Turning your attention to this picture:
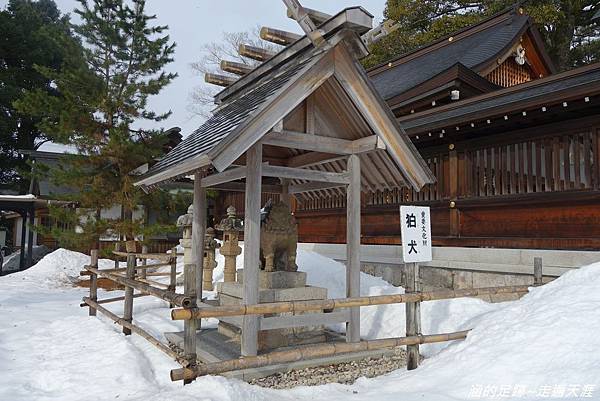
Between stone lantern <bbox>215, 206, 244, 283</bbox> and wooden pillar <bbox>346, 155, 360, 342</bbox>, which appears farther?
stone lantern <bbox>215, 206, 244, 283</bbox>

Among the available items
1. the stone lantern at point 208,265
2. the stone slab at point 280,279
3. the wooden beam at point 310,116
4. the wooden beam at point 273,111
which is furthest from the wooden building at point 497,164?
the stone lantern at point 208,265

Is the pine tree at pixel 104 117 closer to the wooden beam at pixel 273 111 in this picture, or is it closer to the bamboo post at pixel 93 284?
the bamboo post at pixel 93 284

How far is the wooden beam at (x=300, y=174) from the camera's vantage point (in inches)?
210

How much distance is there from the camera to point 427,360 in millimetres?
5277

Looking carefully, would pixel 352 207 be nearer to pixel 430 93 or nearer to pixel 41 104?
pixel 430 93

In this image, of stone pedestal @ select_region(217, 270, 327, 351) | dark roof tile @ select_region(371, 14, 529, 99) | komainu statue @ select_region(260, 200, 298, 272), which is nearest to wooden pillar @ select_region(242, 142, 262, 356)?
stone pedestal @ select_region(217, 270, 327, 351)

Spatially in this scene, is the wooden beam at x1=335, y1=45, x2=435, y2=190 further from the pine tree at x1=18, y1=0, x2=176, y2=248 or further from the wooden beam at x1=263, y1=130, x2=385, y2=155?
the pine tree at x1=18, y1=0, x2=176, y2=248

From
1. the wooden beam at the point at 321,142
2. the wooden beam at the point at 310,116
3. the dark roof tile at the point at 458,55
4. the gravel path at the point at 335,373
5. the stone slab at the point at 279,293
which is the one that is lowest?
the gravel path at the point at 335,373

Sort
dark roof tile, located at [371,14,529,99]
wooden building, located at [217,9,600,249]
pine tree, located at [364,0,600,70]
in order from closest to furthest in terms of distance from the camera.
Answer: wooden building, located at [217,9,600,249], dark roof tile, located at [371,14,529,99], pine tree, located at [364,0,600,70]

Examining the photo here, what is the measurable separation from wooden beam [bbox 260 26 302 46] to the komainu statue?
245 cm

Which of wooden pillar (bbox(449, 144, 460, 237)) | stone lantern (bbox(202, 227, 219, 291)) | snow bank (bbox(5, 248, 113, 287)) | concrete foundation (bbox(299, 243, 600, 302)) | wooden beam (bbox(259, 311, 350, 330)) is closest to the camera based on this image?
wooden beam (bbox(259, 311, 350, 330))

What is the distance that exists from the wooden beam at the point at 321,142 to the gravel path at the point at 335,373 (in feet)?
8.97

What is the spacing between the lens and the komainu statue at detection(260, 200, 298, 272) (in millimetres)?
6352

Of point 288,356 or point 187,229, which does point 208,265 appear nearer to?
point 187,229
